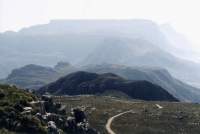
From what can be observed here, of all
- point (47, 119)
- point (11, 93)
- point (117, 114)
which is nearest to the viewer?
point (47, 119)

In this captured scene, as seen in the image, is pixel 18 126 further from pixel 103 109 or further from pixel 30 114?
pixel 103 109

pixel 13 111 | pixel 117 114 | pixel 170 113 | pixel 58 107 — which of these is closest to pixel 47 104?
pixel 58 107

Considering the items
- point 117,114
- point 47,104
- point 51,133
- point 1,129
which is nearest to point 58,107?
point 47,104

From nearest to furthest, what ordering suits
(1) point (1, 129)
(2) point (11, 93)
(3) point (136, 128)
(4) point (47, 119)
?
(1) point (1, 129) < (4) point (47, 119) < (2) point (11, 93) < (3) point (136, 128)

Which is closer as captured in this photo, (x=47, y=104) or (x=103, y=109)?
(x=47, y=104)

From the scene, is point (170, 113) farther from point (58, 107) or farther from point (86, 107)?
point (58, 107)

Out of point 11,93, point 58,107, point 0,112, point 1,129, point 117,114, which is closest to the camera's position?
Result: point 1,129

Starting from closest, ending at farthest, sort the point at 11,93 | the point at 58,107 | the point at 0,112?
the point at 0,112 → the point at 11,93 → the point at 58,107

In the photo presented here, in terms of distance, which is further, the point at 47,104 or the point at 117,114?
the point at 117,114

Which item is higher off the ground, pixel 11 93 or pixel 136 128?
pixel 11 93
